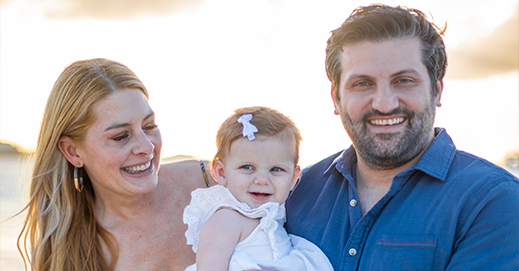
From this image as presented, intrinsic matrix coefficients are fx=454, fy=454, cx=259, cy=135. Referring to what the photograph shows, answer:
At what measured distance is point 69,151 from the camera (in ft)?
11.0

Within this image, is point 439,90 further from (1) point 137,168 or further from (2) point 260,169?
(1) point 137,168

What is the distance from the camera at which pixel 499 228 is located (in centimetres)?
215

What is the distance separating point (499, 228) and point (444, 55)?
1.18 meters

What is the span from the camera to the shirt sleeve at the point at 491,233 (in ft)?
7.02

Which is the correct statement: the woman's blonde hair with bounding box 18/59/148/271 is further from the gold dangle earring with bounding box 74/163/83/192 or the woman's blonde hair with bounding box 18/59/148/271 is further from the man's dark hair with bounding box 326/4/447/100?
the man's dark hair with bounding box 326/4/447/100

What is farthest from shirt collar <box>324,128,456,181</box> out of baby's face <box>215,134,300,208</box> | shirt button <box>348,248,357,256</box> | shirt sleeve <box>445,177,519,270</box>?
shirt button <box>348,248,357,256</box>

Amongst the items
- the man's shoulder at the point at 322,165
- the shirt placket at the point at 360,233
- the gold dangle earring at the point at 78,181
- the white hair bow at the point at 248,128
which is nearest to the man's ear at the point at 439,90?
the shirt placket at the point at 360,233

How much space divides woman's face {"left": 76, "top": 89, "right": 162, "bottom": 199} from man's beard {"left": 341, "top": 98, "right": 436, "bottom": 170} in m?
1.44

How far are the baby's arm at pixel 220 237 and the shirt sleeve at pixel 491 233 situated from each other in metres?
1.10

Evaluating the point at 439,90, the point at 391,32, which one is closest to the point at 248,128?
the point at 391,32

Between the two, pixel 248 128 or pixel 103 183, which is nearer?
pixel 248 128

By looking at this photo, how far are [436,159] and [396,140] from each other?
0.24 m

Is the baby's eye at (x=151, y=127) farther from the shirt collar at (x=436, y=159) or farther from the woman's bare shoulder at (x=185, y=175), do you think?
the shirt collar at (x=436, y=159)

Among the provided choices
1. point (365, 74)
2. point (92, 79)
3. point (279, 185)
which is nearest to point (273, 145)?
point (279, 185)
